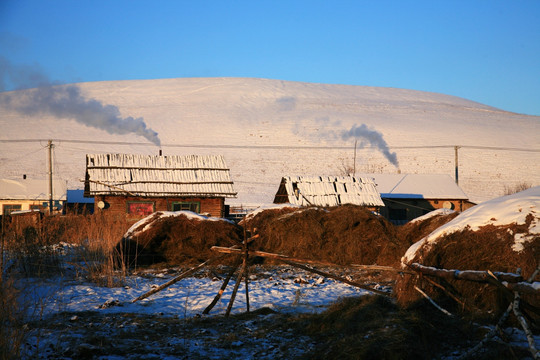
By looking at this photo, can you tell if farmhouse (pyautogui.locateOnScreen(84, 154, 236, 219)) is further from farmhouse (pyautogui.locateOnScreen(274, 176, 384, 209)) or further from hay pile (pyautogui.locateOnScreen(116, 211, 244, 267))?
hay pile (pyautogui.locateOnScreen(116, 211, 244, 267))

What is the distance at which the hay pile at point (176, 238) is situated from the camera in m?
16.4

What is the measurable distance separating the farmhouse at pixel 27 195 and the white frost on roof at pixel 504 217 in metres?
35.7

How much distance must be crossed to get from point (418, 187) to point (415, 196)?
1.75m

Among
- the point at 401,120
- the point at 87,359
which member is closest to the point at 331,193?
the point at 87,359

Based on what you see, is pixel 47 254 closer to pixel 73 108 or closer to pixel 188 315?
pixel 188 315

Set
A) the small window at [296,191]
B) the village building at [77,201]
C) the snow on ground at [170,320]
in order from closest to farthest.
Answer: the snow on ground at [170,320], the small window at [296,191], the village building at [77,201]

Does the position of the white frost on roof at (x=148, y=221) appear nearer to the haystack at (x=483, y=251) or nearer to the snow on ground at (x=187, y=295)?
the snow on ground at (x=187, y=295)

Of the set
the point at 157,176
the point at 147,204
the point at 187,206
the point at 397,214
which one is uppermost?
the point at 157,176

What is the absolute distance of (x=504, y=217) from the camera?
29.7 ft

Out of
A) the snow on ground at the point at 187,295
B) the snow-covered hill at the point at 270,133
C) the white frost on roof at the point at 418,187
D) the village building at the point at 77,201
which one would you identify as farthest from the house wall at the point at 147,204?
the snow-covered hill at the point at 270,133

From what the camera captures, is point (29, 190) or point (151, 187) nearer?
point (151, 187)

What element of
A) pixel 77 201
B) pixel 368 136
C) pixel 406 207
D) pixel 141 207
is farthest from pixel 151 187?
pixel 368 136

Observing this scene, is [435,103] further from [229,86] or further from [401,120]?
[229,86]

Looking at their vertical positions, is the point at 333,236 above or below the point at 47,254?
below
